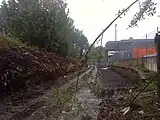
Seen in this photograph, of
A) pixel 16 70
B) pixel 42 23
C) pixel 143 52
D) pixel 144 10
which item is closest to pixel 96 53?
pixel 144 10

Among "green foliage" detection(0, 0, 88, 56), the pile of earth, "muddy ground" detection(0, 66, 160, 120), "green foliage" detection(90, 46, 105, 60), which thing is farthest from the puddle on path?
"green foliage" detection(0, 0, 88, 56)

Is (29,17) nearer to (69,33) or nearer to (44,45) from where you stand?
(44,45)

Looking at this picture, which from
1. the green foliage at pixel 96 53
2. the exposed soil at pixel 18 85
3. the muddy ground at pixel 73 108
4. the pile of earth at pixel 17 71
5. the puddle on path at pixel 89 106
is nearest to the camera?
the green foliage at pixel 96 53

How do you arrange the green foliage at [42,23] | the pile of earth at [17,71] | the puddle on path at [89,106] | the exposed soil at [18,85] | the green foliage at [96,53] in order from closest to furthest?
the green foliage at [96,53]
the puddle on path at [89,106]
the exposed soil at [18,85]
the pile of earth at [17,71]
the green foliage at [42,23]

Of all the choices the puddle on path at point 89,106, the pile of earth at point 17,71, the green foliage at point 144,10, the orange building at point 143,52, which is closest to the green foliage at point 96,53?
the green foliage at point 144,10

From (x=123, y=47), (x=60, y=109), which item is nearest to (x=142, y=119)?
(x=60, y=109)

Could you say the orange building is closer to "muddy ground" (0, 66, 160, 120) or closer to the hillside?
the hillside

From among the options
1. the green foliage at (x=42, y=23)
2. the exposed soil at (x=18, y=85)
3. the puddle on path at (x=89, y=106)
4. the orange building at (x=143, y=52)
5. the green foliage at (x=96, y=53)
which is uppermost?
the green foliage at (x=42, y=23)

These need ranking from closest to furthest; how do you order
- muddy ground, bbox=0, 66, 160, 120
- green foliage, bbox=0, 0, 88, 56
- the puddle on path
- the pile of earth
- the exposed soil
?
1. muddy ground, bbox=0, 66, 160, 120
2. the puddle on path
3. the exposed soil
4. the pile of earth
5. green foliage, bbox=0, 0, 88, 56

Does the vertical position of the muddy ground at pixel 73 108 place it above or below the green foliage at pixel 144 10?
below

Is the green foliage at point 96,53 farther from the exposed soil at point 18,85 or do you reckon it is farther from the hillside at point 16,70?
the hillside at point 16,70

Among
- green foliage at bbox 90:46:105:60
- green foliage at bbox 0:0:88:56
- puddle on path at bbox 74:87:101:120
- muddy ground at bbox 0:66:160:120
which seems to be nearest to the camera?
green foliage at bbox 90:46:105:60

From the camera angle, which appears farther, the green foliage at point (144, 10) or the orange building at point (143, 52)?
the orange building at point (143, 52)

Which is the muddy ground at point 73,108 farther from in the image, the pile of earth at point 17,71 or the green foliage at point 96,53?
the green foliage at point 96,53
